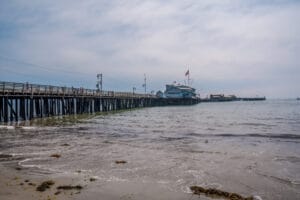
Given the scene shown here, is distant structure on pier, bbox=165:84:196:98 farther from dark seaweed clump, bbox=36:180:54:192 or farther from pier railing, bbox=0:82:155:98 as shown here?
dark seaweed clump, bbox=36:180:54:192

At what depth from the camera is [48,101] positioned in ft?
148

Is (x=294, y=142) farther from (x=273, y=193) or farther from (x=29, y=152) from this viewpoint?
(x=29, y=152)

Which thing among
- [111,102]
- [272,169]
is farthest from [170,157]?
[111,102]

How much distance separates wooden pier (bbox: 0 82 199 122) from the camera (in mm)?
34066

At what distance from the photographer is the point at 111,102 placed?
73562mm

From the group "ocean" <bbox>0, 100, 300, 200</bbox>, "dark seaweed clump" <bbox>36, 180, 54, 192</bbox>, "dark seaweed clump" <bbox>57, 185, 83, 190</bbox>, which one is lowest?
"ocean" <bbox>0, 100, 300, 200</bbox>

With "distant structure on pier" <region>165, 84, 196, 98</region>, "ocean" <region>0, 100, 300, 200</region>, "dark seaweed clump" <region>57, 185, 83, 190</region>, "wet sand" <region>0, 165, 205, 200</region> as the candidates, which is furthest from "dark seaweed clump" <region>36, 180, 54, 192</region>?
"distant structure on pier" <region>165, 84, 196, 98</region>

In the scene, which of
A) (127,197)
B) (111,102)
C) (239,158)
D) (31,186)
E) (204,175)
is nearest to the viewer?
(127,197)

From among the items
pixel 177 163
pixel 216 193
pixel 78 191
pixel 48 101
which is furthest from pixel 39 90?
pixel 216 193

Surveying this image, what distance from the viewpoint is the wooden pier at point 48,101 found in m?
34.1

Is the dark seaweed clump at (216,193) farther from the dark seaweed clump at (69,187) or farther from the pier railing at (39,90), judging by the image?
the pier railing at (39,90)

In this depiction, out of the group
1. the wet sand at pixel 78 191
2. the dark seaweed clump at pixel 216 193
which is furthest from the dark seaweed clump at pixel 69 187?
the dark seaweed clump at pixel 216 193

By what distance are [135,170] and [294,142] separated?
1391cm

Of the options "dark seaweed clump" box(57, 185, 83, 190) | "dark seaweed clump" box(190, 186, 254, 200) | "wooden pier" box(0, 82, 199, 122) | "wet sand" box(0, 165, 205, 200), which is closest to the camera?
"wet sand" box(0, 165, 205, 200)
